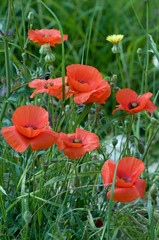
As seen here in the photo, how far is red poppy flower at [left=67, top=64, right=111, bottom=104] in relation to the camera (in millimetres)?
814

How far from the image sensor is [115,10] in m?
2.61

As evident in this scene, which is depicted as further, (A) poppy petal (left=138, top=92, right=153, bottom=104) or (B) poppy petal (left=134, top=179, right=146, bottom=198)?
(A) poppy petal (left=138, top=92, right=153, bottom=104)

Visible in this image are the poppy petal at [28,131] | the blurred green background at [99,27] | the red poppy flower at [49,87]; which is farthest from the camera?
the blurred green background at [99,27]

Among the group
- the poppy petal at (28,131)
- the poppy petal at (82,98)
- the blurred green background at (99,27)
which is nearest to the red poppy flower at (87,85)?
the poppy petal at (82,98)

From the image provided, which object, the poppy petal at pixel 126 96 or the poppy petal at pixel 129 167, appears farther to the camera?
the poppy petal at pixel 126 96

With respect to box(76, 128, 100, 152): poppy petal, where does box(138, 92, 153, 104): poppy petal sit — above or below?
above

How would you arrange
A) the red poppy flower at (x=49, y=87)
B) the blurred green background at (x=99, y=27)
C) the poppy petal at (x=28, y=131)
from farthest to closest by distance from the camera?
1. the blurred green background at (x=99, y=27)
2. the red poppy flower at (x=49, y=87)
3. the poppy petal at (x=28, y=131)

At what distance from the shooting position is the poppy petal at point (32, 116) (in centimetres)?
79

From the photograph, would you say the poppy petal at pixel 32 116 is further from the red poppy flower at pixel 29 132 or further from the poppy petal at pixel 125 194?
the poppy petal at pixel 125 194

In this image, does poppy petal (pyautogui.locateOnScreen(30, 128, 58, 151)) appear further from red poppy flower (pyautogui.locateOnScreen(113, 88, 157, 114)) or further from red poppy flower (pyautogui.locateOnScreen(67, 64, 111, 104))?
red poppy flower (pyautogui.locateOnScreen(113, 88, 157, 114))

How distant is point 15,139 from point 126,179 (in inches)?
9.5

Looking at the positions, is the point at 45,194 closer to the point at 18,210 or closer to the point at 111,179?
the point at 18,210

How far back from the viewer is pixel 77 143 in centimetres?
77

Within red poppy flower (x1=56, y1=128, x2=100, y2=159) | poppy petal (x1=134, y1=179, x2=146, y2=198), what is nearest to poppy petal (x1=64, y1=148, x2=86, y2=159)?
red poppy flower (x1=56, y1=128, x2=100, y2=159)
